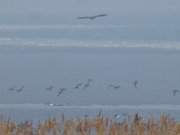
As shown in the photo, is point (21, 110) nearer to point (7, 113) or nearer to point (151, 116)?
point (7, 113)

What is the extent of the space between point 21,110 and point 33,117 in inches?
66.9

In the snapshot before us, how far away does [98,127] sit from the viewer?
14.6 m

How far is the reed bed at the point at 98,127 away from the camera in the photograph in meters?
14.5

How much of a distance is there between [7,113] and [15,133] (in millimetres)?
2152

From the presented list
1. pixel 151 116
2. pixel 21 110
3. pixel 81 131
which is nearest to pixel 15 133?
pixel 81 131

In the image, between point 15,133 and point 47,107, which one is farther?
point 47,107

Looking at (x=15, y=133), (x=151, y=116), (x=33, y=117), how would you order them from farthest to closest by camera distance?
(x=33, y=117), (x=151, y=116), (x=15, y=133)

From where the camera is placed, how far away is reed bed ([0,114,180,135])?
1448 cm

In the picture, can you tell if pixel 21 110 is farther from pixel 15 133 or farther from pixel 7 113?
pixel 15 133

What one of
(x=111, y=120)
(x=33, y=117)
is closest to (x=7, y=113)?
(x=33, y=117)

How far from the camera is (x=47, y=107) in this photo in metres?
18.9

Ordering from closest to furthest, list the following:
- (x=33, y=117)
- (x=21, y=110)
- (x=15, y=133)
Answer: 1. (x=15, y=133)
2. (x=33, y=117)
3. (x=21, y=110)

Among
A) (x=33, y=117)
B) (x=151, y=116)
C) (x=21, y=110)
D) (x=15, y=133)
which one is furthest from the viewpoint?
(x=21, y=110)

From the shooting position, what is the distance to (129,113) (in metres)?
16.4
